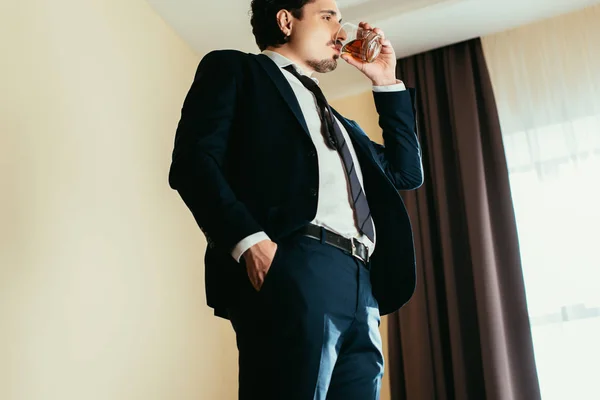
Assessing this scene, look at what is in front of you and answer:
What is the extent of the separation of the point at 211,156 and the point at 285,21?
0.53 metres

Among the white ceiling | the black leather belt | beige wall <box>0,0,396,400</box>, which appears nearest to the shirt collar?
the black leather belt

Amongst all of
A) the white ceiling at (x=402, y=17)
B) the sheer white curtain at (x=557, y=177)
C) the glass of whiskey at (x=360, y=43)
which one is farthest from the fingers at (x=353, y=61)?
the sheer white curtain at (x=557, y=177)

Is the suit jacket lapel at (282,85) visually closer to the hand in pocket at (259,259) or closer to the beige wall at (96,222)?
the hand in pocket at (259,259)

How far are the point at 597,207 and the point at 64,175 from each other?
1.90m

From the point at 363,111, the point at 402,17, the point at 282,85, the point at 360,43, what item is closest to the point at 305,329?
the point at 282,85

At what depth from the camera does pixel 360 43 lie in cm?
153

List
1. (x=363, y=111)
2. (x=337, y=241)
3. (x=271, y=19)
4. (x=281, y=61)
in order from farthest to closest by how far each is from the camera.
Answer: (x=363, y=111), (x=271, y=19), (x=281, y=61), (x=337, y=241)

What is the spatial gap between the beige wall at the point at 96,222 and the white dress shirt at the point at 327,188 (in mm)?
831

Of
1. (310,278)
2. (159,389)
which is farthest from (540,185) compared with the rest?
(310,278)

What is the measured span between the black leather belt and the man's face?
494 mm

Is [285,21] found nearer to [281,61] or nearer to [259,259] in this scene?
[281,61]

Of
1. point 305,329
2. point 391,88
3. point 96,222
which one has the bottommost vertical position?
point 305,329

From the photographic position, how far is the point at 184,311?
2389 millimetres

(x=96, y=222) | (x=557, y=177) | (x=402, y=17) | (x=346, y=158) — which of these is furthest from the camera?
(x=402, y=17)
